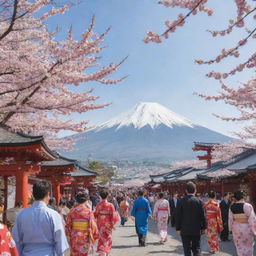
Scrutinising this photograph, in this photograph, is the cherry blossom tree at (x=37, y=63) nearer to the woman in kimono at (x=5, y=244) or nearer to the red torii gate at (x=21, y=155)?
the red torii gate at (x=21, y=155)

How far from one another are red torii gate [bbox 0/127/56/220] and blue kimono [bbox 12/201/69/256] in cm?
580

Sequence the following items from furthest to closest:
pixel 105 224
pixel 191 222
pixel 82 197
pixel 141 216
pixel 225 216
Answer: pixel 225 216
pixel 141 216
pixel 105 224
pixel 191 222
pixel 82 197

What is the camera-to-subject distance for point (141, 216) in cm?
1151

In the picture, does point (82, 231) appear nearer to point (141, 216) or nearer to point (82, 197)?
point (82, 197)

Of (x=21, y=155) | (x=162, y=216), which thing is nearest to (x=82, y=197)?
(x=21, y=155)

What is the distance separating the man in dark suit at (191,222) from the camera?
286 inches

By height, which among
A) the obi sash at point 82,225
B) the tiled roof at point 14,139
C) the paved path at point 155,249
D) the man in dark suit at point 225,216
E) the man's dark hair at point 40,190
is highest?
the tiled roof at point 14,139

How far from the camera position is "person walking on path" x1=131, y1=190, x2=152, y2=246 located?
1127 centimetres

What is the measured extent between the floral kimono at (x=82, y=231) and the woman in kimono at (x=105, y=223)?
2.12 meters

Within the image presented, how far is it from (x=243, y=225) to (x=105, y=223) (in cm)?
328

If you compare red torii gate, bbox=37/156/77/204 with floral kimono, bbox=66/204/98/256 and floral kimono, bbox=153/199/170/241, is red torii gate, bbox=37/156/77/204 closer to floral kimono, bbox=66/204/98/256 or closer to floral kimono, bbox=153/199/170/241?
floral kimono, bbox=153/199/170/241

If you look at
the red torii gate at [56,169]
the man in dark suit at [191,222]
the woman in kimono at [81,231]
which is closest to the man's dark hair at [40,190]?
the woman in kimono at [81,231]

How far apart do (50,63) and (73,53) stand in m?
0.58

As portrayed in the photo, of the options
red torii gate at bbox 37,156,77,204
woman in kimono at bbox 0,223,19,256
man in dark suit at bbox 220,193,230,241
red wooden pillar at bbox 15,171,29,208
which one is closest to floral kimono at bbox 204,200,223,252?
man in dark suit at bbox 220,193,230,241
